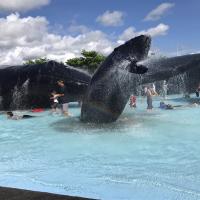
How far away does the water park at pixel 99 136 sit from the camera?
21.7 ft

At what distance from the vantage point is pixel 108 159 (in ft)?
27.9

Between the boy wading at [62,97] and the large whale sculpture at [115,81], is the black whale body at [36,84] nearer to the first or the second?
the boy wading at [62,97]

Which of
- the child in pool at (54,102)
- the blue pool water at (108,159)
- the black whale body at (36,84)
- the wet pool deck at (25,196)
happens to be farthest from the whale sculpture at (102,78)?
the wet pool deck at (25,196)

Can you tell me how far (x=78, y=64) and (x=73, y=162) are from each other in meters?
47.3

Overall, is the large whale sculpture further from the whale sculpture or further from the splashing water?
the splashing water

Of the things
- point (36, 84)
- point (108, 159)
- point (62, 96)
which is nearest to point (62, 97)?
point (62, 96)

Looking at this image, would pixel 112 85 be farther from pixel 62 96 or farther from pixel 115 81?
pixel 62 96

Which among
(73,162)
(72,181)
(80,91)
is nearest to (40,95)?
(80,91)

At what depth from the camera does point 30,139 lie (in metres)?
11.6

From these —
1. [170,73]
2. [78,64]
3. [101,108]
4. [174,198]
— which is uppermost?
[78,64]

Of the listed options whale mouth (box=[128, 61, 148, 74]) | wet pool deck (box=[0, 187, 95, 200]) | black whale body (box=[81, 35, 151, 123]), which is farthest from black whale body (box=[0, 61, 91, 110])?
wet pool deck (box=[0, 187, 95, 200])

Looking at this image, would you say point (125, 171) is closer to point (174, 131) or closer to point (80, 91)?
point (174, 131)

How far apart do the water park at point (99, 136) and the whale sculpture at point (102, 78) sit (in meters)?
0.03

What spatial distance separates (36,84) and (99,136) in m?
9.82
